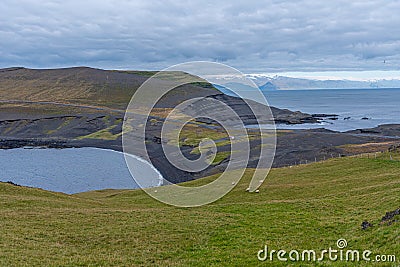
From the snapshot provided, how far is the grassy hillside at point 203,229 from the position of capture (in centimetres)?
1684

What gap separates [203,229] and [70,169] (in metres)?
70.0

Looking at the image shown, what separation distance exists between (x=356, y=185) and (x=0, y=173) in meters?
75.5

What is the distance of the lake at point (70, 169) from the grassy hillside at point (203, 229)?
36.4 metres

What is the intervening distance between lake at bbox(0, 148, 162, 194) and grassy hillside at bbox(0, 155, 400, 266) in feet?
119

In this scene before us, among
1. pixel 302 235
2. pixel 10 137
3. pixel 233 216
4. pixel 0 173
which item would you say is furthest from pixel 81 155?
pixel 302 235

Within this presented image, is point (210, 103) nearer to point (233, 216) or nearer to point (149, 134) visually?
point (149, 134)

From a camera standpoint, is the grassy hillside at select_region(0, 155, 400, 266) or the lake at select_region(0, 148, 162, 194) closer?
the grassy hillside at select_region(0, 155, 400, 266)

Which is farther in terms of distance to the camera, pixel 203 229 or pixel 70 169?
pixel 70 169

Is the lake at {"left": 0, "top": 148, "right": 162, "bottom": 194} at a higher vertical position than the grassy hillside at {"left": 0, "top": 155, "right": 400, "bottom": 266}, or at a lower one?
lower

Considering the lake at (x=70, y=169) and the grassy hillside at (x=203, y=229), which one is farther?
the lake at (x=70, y=169)

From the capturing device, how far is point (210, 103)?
172625mm

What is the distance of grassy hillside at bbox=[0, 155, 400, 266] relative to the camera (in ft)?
55.3

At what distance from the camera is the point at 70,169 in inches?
3371

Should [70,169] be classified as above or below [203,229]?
below
